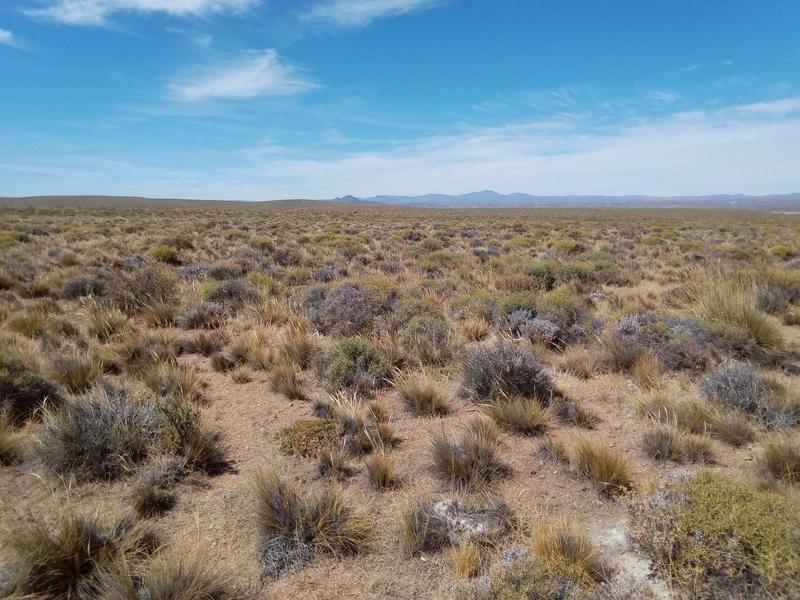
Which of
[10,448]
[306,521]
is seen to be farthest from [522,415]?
[10,448]

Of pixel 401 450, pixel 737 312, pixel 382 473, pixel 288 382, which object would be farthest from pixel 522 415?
pixel 737 312

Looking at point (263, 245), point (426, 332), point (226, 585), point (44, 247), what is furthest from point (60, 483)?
point (44, 247)

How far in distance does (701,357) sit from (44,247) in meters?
20.4

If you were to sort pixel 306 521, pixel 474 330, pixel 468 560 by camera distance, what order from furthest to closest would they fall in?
pixel 474 330 < pixel 306 521 < pixel 468 560

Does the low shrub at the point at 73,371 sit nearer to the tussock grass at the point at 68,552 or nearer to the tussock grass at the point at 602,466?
the tussock grass at the point at 68,552

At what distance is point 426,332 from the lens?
21.5ft

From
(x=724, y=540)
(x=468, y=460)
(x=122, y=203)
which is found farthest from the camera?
(x=122, y=203)

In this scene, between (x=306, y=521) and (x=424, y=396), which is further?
(x=424, y=396)

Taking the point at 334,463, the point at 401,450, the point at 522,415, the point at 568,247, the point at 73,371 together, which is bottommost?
the point at 401,450

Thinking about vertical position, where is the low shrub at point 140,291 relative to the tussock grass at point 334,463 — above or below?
above

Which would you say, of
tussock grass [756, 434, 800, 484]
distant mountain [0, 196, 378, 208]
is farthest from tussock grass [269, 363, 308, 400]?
distant mountain [0, 196, 378, 208]

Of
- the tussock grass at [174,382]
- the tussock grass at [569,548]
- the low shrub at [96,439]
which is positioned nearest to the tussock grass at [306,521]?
the tussock grass at [569,548]

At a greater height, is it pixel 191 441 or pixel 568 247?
pixel 568 247

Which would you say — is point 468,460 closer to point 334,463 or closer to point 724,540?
point 334,463
